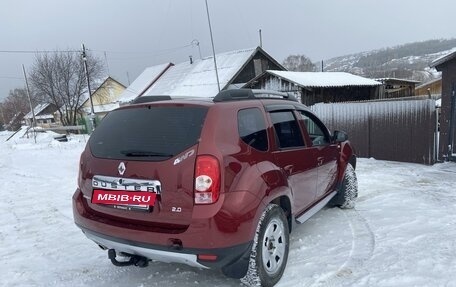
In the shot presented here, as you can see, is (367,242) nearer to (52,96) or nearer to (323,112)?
(323,112)

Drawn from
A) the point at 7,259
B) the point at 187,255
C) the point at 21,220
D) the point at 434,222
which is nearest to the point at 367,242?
the point at 434,222

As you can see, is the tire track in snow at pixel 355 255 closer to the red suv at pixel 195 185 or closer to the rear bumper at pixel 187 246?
the red suv at pixel 195 185

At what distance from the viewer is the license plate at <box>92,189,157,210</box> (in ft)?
9.62

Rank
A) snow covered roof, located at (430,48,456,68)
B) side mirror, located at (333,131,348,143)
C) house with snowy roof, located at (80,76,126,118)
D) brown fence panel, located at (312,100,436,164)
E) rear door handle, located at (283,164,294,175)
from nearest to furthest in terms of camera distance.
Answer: rear door handle, located at (283,164,294,175) < side mirror, located at (333,131,348,143) < snow covered roof, located at (430,48,456,68) < brown fence panel, located at (312,100,436,164) < house with snowy roof, located at (80,76,126,118)

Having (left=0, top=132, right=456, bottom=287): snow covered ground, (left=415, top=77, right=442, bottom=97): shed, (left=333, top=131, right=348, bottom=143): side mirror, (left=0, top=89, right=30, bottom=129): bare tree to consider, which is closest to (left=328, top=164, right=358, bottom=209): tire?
(left=0, top=132, right=456, bottom=287): snow covered ground

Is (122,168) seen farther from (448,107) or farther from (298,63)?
(298,63)

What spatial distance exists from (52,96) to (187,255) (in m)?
41.2

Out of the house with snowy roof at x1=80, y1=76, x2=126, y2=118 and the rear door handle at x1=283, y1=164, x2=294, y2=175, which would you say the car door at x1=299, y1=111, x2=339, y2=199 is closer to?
the rear door handle at x1=283, y1=164, x2=294, y2=175

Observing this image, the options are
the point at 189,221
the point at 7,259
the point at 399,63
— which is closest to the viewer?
the point at 189,221

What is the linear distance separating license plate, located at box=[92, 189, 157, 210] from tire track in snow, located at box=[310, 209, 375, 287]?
1684mm

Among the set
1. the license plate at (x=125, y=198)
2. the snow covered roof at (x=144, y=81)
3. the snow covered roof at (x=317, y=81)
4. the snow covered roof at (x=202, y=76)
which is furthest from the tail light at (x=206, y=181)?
the snow covered roof at (x=144, y=81)

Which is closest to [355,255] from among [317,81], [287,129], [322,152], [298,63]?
[322,152]

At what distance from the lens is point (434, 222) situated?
484cm

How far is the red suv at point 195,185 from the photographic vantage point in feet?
9.27
